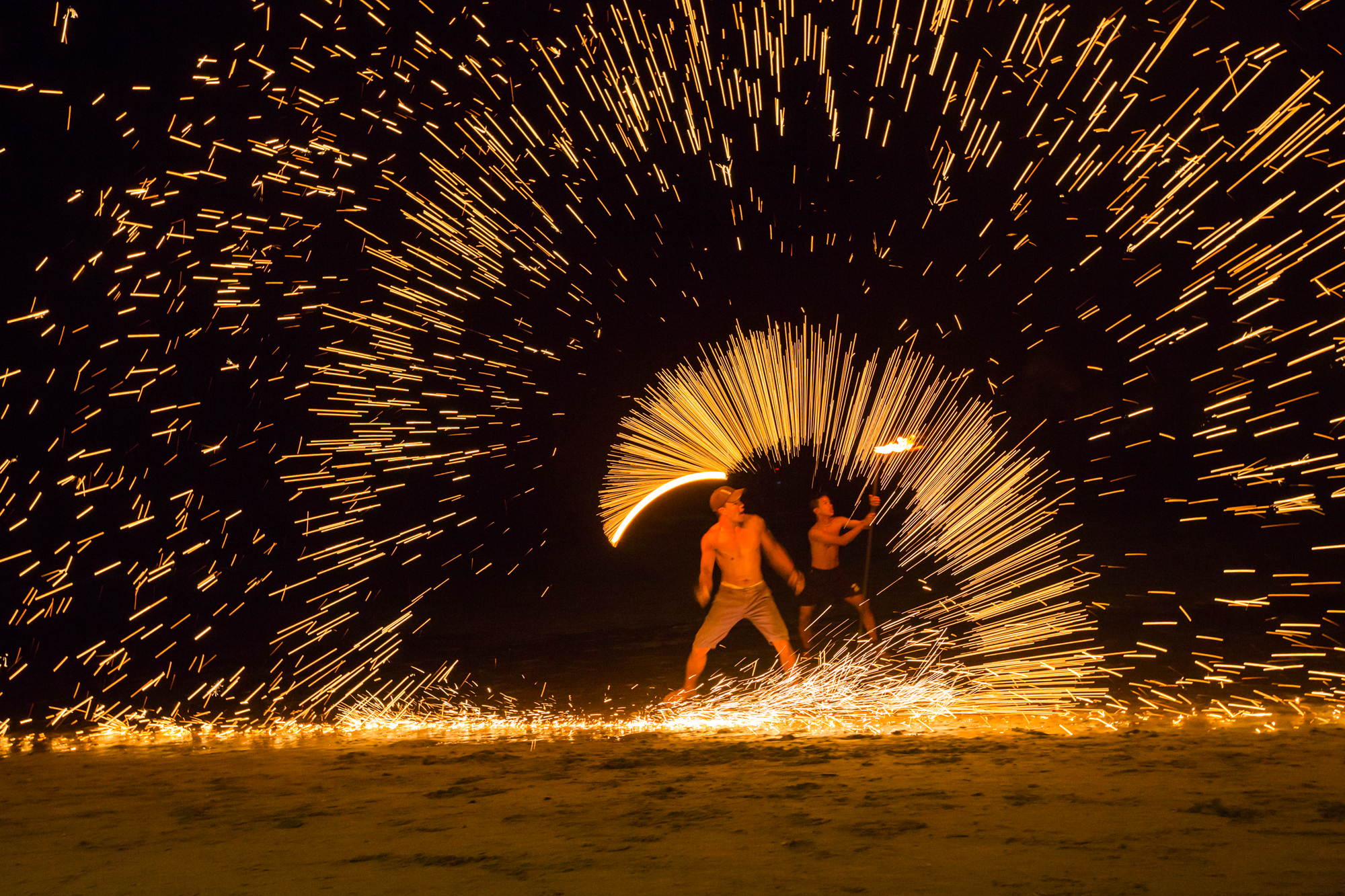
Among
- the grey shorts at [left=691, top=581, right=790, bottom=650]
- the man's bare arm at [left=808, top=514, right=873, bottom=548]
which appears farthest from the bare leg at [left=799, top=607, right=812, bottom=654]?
the grey shorts at [left=691, top=581, right=790, bottom=650]

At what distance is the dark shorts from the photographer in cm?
743

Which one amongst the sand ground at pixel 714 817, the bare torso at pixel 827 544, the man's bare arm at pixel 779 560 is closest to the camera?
the sand ground at pixel 714 817

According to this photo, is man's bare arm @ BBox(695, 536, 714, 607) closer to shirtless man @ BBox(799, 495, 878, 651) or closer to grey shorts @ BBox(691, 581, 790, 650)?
grey shorts @ BBox(691, 581, 790, 650)

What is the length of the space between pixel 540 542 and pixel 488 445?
210 cm

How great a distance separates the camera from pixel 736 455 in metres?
7.30

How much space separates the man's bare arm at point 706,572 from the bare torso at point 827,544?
3.75 feet

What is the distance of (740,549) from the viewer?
21.4 feet

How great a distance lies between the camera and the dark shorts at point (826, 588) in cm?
743

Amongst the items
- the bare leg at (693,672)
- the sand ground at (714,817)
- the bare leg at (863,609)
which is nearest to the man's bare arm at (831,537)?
the bare leg at (863,609)

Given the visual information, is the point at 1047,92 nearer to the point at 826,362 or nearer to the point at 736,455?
the point at 736,455

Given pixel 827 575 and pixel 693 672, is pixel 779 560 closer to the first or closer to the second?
pixel 693 672

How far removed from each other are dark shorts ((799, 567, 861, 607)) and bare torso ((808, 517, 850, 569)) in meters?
0.04

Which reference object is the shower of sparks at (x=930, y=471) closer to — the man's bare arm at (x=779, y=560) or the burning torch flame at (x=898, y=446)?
the burning torch flame at (x=898, y=446)

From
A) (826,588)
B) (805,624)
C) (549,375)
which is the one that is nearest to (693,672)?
(805,624)
